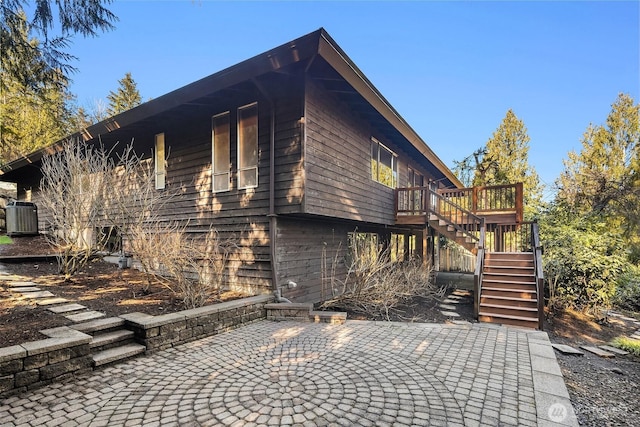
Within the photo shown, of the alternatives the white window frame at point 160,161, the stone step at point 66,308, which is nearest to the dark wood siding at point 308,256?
the stone step at point 66,308

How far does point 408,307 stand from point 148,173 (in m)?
7.54

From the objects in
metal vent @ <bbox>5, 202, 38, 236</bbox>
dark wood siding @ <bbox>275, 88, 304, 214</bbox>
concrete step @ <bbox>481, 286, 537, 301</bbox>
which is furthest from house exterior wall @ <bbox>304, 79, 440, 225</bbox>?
metal vent @ <bbox>5, 202, 38, 236</bbox>

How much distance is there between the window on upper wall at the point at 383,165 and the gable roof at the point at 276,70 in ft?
1.64

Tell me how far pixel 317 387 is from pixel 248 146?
5091 mm

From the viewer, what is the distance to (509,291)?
7016 mm

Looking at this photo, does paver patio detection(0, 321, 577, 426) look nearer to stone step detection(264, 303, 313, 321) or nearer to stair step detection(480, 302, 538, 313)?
stone step detection(264, 303, 313, 321)

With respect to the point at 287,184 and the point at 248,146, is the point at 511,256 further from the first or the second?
the point at 248,146

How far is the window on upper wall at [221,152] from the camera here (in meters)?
7.09

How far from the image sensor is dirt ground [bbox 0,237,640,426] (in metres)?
3.29

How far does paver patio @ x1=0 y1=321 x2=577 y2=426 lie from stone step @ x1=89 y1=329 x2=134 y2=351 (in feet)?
1.36

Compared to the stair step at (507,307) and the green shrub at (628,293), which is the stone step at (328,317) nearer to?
the stair step at (507,307)

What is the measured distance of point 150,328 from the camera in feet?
13.2

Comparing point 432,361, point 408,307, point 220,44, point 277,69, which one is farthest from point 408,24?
point 432,361

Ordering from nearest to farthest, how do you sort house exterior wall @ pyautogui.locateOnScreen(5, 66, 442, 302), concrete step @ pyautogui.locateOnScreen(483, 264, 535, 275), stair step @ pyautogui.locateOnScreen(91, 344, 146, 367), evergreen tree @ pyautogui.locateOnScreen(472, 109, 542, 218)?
stair step @ pyautogui.locateOnScreen(91, 344, 146, 367) < house exterior wall @ pyautogui.locateOnScreen(5, 66, 442, 302) < concrete step @ pyautogui.locateOnScreen(483, 264, 535, 275) < evergreen tree @ pyautogui.locateOnScreen(472, 109, 542, 218)
